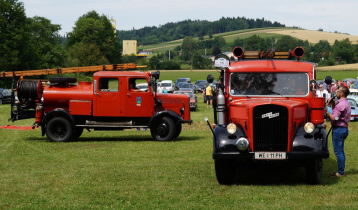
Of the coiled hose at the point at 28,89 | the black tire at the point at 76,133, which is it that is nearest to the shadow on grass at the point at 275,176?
the black tire at the point at 76,133

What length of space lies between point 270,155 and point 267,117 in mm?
666

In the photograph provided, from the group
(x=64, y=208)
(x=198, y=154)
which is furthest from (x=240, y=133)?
(x=198, y=154)

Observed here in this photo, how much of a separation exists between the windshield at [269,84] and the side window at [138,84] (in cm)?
895

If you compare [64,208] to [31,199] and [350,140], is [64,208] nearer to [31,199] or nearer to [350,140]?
[31,199]

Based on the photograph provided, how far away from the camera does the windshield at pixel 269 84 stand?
1299cm

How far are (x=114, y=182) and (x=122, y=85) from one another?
9.40 meters

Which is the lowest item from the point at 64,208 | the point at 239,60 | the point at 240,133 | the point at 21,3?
the point at 64,208

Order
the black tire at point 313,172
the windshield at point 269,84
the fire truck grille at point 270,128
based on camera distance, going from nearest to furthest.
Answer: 1. the fire truck grille at point 270,128
2. the black tire at point 313,172
3. the windshield at point 269,84

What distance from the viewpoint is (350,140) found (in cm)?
2156

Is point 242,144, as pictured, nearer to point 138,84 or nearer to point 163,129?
point 163,129

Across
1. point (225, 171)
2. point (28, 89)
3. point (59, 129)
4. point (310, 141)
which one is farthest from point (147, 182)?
point (28, 89)

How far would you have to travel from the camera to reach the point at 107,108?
21.7 metres

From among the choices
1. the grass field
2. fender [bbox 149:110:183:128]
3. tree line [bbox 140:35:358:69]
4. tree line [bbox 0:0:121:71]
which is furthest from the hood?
tree line [bbox 140:35:358:69]

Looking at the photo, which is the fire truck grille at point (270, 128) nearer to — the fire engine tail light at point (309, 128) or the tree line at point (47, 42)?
the fire engine tail light at point (309, 128)
